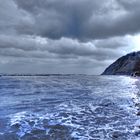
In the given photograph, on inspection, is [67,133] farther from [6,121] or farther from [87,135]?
[6,121]

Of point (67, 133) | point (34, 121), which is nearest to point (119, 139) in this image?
point (67, 133)

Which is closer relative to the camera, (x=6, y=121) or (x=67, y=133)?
(x=67, y=133)

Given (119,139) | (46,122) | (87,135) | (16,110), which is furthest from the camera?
(16,110)

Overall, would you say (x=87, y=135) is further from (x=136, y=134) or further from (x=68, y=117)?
(x=68, y=117)

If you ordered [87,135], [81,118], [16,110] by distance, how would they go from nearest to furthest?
[87,135], [81,118], [16,110]

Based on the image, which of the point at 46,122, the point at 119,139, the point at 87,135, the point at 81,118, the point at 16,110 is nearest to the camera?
the point at 119,139

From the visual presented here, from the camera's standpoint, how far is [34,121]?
22.4 m

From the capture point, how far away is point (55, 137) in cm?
1723

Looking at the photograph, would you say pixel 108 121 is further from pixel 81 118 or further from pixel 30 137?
pixel 30 137

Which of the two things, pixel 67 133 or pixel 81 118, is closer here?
pixel 67 133

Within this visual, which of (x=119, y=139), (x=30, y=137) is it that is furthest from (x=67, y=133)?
(x=119, y=139)

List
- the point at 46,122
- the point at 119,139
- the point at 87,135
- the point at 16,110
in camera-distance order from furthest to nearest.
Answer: the point at 16,110 → the point at 46,122 → the point at 87,135 → the point at 119,139

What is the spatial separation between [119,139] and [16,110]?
49.4ft

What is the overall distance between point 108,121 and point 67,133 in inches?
201
